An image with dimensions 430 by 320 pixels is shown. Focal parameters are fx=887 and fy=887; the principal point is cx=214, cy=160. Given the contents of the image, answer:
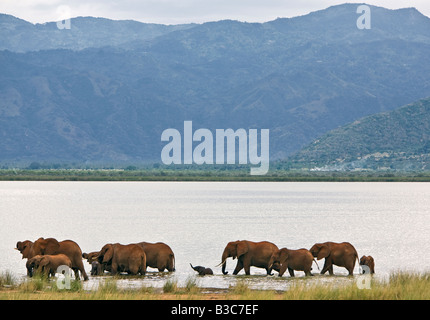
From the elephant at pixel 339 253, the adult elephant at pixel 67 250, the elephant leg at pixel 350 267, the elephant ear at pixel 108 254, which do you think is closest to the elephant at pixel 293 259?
the elephant at pixel 339 253

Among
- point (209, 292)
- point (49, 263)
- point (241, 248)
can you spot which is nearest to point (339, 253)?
point (241, 248)

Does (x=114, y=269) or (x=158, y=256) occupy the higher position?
(x=158, y=256)

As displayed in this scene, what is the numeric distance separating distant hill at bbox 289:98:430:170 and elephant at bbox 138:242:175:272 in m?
137

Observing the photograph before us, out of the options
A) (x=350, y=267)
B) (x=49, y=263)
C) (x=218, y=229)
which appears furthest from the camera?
(x=218, y=229)

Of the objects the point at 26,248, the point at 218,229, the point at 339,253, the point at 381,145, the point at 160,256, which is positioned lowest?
the point at 218,229

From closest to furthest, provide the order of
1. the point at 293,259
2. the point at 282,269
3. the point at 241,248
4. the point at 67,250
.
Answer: the point at 67,250 → the point at 282,269 → the point at 293,259 → the point at 241,248

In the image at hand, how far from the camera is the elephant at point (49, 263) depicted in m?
21.2

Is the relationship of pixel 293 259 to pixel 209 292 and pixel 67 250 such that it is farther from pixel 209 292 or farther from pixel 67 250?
pixel 67 250

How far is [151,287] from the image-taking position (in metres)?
19.6

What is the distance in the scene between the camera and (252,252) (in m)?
23.4

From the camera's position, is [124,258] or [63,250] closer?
[63,250]

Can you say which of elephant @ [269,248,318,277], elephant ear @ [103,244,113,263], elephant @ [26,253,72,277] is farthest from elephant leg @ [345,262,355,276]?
elephant @ [26,253,72,277]

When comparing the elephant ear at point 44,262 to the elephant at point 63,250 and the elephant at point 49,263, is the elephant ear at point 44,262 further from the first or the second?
the elephant at point 63,250

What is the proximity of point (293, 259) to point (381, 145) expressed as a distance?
151m
